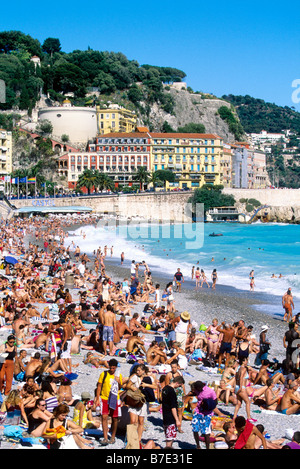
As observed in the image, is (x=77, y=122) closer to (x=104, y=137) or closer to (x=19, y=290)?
(x=104, y=137)

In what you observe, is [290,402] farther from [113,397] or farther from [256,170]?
[256,170]

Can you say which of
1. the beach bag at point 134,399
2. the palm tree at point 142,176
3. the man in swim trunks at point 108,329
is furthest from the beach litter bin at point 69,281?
the palm tree at point 142,176

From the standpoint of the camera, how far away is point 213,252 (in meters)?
41.5

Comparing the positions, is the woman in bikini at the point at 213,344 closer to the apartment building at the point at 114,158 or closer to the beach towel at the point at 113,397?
the beach towel at the point at 113,397

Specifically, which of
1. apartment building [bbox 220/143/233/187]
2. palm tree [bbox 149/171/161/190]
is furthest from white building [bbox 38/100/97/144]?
apartment building [bbox 220/143/233/187]

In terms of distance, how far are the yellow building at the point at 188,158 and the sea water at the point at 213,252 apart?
21.8m

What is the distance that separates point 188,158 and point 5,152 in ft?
89.4

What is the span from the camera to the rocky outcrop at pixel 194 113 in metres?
113

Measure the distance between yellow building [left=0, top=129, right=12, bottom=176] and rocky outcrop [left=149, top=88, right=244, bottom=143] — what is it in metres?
41.1

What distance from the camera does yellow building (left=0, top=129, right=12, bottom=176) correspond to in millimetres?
76188

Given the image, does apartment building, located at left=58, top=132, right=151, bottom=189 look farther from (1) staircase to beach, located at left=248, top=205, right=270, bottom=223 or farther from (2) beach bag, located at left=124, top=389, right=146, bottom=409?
(2) beach bag, located at left=124, top=389, right=146, bottom=409

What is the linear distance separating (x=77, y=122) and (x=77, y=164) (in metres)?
11.4

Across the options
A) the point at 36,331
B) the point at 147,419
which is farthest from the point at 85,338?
the point at 147,419
